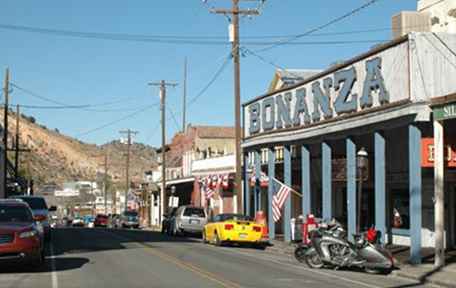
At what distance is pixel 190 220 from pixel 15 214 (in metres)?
20.7

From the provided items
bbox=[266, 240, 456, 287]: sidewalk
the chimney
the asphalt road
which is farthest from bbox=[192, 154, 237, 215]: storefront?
the asphalt road

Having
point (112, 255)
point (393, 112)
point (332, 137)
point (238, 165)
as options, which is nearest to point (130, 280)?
point (112, 255)

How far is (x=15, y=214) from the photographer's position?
62.1ft

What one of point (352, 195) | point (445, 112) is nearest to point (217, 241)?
point (352, 195)

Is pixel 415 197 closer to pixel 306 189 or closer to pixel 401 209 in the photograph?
pixel 401 209

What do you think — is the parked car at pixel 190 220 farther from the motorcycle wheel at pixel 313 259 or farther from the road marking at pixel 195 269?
the motorcycle wheel at pixel 313 259

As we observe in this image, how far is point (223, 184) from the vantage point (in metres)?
49.1

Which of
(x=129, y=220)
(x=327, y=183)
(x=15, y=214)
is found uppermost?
(x=327, y=183)

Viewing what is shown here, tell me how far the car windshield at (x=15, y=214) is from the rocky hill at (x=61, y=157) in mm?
101409

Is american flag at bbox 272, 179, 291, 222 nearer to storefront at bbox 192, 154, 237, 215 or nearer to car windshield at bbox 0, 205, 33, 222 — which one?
storefront at bbox 192, 154, 237, 215

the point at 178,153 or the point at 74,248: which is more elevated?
the point at 178,153

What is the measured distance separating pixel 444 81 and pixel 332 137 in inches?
289

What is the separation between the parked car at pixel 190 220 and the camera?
3916 centimetres

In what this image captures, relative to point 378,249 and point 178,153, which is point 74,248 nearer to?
point 378,249
